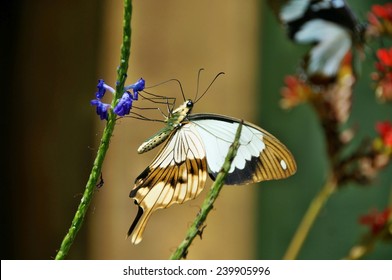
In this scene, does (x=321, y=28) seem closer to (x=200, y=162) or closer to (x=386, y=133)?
(x=386, y=133)

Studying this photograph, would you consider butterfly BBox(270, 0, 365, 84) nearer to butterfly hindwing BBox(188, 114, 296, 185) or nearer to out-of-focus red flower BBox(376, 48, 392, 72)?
out-of-focus red flower BBox(376, 48, 392, 72)

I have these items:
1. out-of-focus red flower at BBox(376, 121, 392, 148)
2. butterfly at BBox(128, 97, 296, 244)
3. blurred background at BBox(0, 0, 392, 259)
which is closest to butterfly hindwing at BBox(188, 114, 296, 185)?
butterfly at BBox(128, 97, 296, 244)

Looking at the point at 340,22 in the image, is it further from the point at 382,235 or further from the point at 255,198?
the point at 255,198

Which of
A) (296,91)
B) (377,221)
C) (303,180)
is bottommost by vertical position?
(303,180)

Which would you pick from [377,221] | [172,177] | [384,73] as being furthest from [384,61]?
[172,177]

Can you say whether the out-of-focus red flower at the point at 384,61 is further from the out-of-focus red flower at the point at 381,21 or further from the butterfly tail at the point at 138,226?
the butterfly tail at the point at 138,226

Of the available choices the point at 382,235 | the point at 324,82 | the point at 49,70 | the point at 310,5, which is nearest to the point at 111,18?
the point at 49,70
